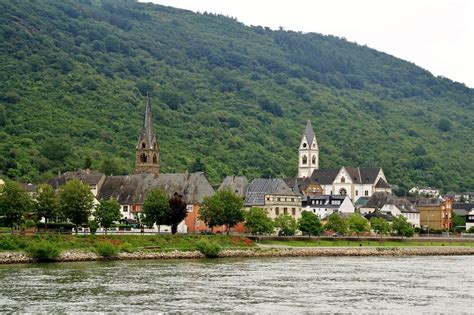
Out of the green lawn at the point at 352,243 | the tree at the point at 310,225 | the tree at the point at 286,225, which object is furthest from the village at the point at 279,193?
the green lawn at the point at 352,243

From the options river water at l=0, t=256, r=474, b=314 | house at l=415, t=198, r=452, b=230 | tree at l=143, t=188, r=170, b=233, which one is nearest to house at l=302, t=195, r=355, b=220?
house at l=415, t=198, r=452, b=230

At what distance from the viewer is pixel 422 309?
5875 cm

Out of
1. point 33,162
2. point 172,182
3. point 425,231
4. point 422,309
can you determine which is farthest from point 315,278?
point 33,162

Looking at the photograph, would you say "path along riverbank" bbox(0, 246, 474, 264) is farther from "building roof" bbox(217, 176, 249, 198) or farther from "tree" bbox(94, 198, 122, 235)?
"building roof" bbox(217, 176, 249, 198)

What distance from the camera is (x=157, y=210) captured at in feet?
396

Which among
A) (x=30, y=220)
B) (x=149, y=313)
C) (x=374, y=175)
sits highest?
(x=374, y=175)

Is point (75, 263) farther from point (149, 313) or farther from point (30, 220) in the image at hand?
point (149, 313)

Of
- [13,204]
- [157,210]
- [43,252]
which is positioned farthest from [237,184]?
[43,252]

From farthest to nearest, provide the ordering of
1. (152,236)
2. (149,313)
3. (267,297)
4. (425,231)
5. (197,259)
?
(425,231) < (152,236) < (197,259) < (267,297) < (149,313)

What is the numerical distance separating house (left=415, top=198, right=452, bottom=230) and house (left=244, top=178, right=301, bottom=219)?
1339 inches

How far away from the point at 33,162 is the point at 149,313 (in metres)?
126

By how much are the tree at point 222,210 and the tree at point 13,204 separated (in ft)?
76.6

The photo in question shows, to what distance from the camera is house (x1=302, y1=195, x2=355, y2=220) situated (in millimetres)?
163750

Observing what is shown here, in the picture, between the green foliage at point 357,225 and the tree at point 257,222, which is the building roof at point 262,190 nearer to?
the green foliage at point 357,225
